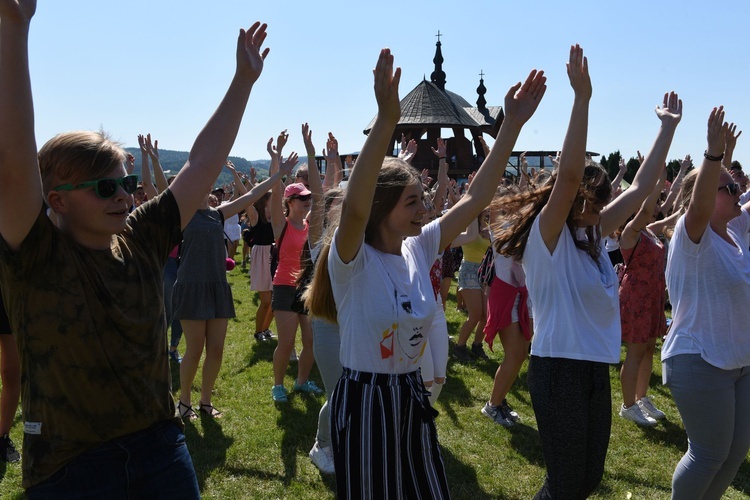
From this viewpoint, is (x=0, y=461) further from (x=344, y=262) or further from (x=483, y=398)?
(x=483, y=398)

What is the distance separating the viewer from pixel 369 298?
8.95ft

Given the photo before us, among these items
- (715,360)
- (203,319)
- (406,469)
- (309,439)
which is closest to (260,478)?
(309,439)

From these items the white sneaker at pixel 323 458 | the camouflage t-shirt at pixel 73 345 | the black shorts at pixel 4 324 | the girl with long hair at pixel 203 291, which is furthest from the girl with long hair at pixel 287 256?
the camouflage t-shirt at pixel 73 345

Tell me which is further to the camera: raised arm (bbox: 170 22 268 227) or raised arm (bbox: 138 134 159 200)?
raised arm (bbox: 138 134 159 200)

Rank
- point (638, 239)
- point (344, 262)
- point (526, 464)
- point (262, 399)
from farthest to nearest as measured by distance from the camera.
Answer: point (262, 399) < point (638, 239) < point (526, 464) < point (344, 262)

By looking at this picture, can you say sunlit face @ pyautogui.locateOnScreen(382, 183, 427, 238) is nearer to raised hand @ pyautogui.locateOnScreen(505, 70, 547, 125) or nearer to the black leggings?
raised hand @ pyautogui.locateOnScreen(505, 70, 547, 125)

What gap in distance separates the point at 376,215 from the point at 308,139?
2.31 m

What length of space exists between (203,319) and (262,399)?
139cm

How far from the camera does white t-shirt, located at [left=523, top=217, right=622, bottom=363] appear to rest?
3.17 meters

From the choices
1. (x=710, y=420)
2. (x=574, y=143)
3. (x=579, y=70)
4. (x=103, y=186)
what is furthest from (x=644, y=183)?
(x=103, y=186)

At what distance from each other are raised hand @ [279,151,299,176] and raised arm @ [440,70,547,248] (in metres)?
2.93

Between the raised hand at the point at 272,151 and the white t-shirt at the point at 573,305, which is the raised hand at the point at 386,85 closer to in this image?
the white t-shirt at the point at 573,305

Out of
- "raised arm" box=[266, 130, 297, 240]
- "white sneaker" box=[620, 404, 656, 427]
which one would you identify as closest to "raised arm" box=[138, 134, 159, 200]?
"raised arm" box=[266, 130, 297, 240]

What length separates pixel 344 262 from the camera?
106 inches
